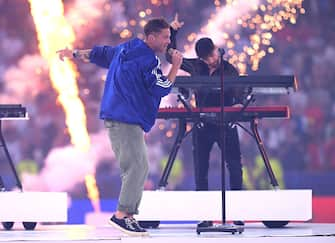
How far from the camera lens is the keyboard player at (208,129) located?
308 inches

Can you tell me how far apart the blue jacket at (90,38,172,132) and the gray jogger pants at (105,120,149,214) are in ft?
0.23

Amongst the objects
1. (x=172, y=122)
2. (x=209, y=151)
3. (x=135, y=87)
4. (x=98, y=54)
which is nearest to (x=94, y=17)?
(x=172, y=122)

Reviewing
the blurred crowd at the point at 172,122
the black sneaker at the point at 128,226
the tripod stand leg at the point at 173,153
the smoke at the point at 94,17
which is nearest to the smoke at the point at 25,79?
the blurred crowd at the point at 172,122

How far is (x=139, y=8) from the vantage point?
33.8 ft

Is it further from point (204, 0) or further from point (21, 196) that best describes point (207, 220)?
point (204, 0)

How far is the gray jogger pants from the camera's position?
6340 mm

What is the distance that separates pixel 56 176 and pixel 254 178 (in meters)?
2.22

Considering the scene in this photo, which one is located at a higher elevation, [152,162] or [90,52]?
[90,52]

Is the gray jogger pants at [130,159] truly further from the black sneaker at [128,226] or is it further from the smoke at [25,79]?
the smoke at [25,79]

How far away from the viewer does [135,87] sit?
6.30m

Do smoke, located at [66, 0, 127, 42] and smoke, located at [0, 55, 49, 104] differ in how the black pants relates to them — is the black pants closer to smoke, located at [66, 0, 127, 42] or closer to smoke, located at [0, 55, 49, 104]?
smoke, located at [66, 0, 127, 42]

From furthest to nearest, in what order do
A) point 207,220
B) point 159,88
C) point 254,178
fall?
point 254,178, point 207,220, point 159,88

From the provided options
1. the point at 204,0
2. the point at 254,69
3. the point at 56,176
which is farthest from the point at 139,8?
the point at 56,176

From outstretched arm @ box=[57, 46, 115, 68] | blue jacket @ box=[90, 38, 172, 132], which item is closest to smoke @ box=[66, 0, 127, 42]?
outstretched arm @ box=[57, 46, 115, 68]
